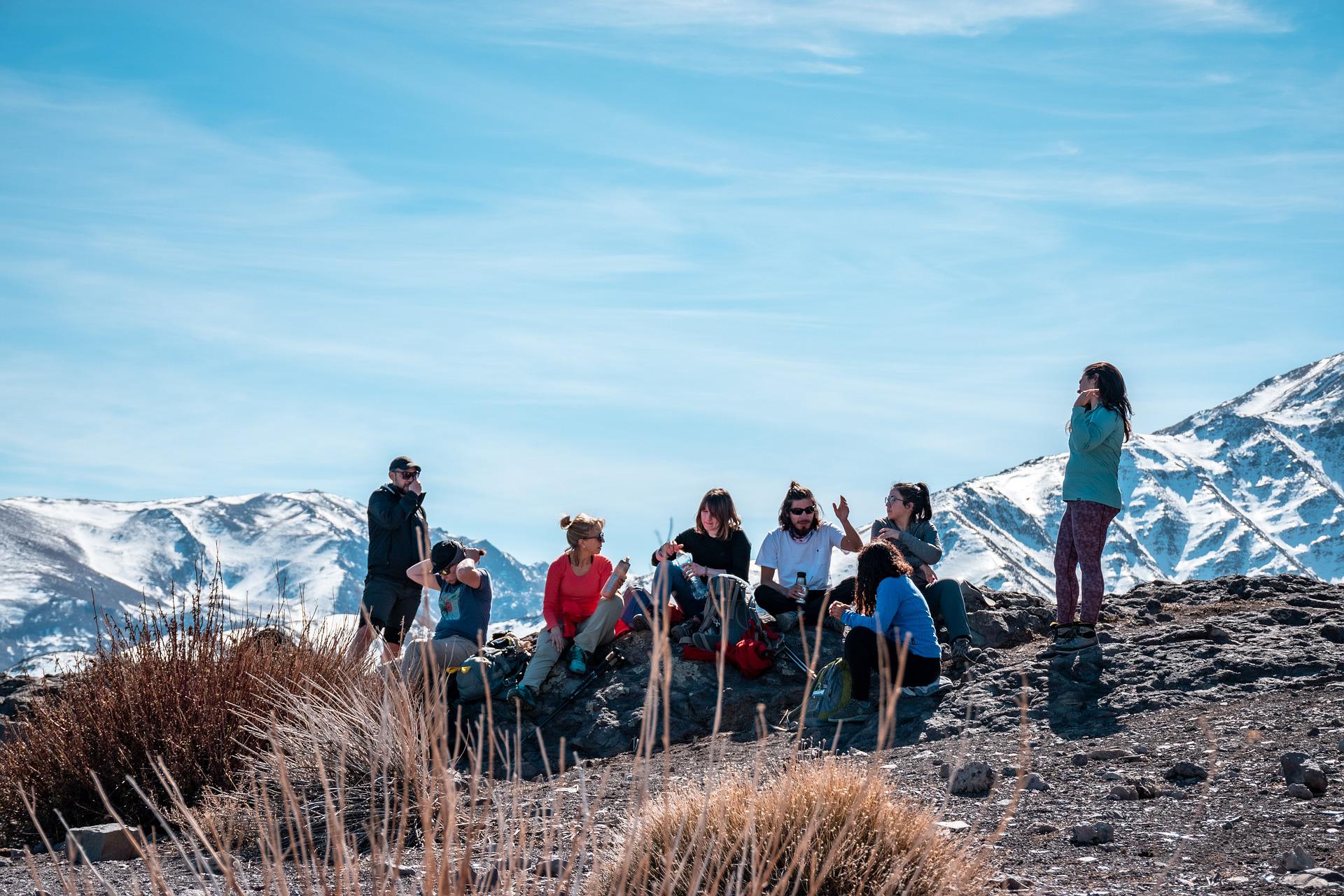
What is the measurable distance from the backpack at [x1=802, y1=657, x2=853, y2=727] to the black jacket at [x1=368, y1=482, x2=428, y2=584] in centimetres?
274

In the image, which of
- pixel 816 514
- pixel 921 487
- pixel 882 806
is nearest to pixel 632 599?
pixel 816 514

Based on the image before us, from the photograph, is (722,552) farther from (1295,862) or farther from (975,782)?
(1295,862)

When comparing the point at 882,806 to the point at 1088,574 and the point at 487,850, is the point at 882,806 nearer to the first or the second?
the point at 487,850

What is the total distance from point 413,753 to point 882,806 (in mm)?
1755

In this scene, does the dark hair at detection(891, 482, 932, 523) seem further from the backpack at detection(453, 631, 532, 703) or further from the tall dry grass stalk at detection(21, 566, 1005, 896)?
the backpack at detection(453, 631, 532, 703)

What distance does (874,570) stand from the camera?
6117 millimetres

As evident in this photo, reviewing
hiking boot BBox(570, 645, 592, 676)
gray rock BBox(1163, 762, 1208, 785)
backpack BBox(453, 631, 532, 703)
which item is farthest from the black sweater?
gray rock BBox(1163, 762, 1208, 785)

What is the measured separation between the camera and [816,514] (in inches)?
302

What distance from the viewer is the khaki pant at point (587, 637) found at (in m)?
7.37

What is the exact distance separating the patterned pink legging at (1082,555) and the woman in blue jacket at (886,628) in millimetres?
825

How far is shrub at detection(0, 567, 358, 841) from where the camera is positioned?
5.95 meters

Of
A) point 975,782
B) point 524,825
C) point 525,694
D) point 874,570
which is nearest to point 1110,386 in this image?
point 874,570

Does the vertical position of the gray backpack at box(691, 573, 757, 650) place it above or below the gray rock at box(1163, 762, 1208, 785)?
above

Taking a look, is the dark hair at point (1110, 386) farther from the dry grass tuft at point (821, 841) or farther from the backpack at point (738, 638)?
the dry grass tuft at point (821, 841)
